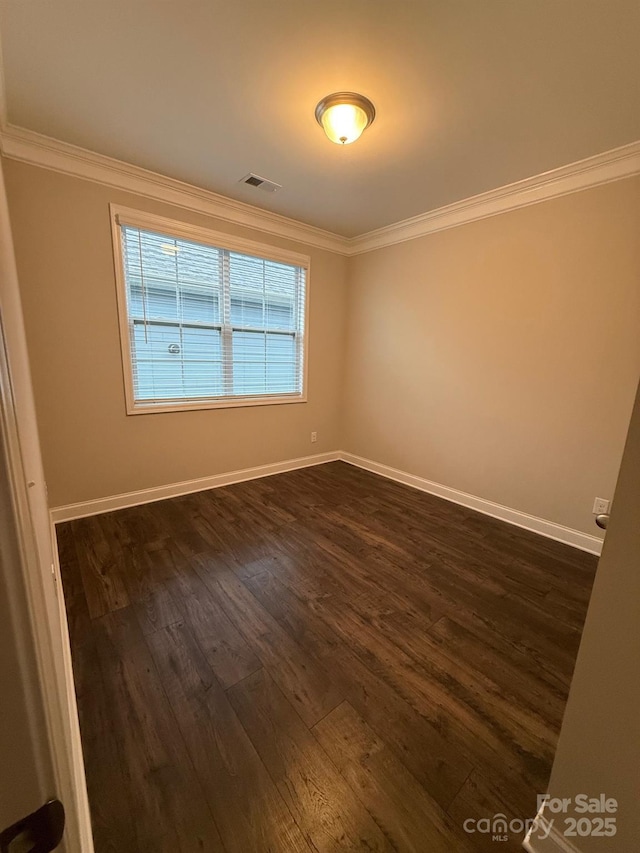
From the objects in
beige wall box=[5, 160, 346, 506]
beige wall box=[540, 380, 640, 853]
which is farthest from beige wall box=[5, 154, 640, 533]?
beige wall box=[540, 380, 640, 853]

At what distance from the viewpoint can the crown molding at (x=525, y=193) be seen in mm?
2195

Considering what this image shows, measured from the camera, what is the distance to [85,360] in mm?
2643

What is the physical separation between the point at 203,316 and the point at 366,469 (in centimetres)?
254

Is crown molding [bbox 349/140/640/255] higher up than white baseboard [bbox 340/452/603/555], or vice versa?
crown molding [bbox 349/140/640/255]

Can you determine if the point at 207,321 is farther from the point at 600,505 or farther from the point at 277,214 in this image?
the point at 600,505

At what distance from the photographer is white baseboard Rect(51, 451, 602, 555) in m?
2.66

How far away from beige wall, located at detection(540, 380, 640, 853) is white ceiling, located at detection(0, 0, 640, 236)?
71.9 inches

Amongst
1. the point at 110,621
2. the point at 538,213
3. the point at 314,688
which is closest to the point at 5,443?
the point at 314,688

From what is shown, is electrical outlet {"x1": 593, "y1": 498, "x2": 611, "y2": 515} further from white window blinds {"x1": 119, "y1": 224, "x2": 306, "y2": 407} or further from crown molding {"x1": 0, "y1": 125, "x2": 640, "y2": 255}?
white window blinds {"x1": 119, "y1": 224, "x2": 306, "y2": 407}

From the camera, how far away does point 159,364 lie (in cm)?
301

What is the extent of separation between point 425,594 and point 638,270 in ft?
8.28

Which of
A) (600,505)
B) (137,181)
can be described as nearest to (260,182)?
(137,181)

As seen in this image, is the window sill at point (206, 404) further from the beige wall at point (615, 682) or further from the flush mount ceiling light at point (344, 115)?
the beige wall at point (615, 682)

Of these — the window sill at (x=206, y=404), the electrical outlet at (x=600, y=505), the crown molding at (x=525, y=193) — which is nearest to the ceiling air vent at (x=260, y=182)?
the crown molding at (x=525, y=193)
